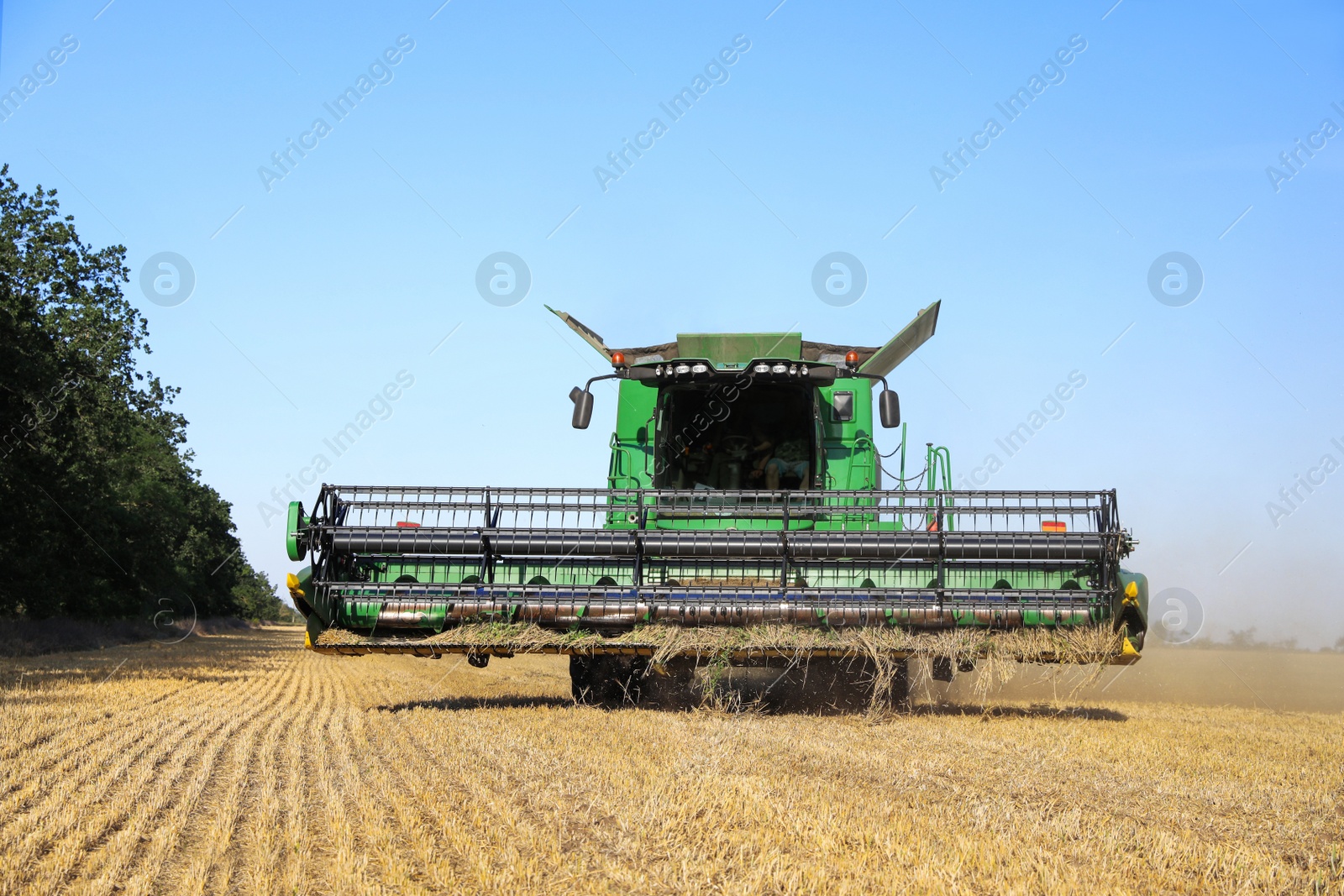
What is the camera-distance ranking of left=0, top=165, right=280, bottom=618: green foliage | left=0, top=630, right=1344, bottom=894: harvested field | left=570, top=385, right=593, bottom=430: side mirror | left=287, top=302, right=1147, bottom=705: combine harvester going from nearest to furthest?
left=0, top=630, right=1344, bottom=894: harvested field → left=287, top=302, right=1147, bottom=705: combine harvester → left=570, top=385, right=593, bottom=430: side mirror → left=0, top=165, right=280, bottom=618: green foliage

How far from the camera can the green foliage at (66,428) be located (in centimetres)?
1867

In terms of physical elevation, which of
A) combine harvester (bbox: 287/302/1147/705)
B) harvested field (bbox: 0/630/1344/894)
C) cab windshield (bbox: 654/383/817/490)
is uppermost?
cab windshield (bbox: 654/383/817/490)

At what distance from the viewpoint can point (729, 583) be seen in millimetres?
7941

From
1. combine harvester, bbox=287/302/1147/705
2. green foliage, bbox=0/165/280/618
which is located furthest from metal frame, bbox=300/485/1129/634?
green foliage, bbox=0/165/280/618

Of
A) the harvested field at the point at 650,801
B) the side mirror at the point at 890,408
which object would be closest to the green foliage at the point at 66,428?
the harvested field at the point at 650,801

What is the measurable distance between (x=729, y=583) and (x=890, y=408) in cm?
194

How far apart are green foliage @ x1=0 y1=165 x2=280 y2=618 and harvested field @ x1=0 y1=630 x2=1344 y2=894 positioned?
11780 millimetres

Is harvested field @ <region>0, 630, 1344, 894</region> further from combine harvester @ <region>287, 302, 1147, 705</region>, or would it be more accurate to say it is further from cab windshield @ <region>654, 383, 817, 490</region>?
cab windshield @ <region>654, 383, 817, 490</region>

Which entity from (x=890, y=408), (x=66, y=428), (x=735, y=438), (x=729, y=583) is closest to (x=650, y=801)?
(x=729, y=583)

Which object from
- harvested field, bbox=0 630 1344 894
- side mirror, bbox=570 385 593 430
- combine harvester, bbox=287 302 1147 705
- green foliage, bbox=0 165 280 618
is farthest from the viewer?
green foliage, bbox=0 165 280 618

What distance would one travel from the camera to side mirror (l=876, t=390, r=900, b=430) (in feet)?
27.8

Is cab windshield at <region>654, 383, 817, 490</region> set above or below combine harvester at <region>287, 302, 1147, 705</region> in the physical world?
above

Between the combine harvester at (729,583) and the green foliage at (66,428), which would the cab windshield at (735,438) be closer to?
the combine harvester at (729,583)

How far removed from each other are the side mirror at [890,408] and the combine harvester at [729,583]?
0.05 feet
